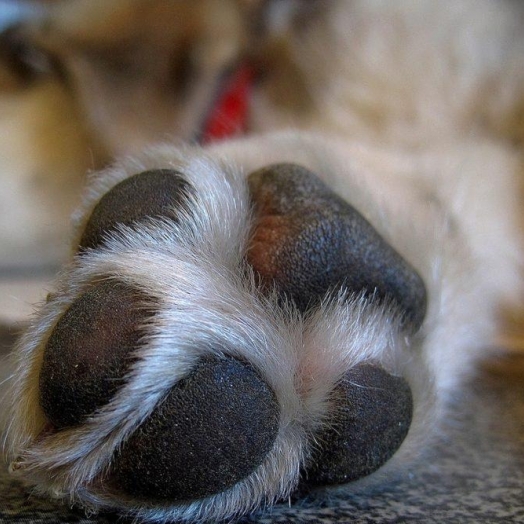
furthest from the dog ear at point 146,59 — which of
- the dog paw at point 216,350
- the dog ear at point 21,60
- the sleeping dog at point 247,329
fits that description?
the dog paw at point 216,350

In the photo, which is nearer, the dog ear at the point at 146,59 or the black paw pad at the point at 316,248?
the black paw pad at the point at 316,248

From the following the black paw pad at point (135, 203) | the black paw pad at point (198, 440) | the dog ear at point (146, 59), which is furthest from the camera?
the dog ear at point (146, 59)

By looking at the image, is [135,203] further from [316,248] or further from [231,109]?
[231,109]

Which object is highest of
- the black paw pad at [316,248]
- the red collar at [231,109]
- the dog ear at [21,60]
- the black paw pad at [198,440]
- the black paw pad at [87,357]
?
the dog ear at [21,60]

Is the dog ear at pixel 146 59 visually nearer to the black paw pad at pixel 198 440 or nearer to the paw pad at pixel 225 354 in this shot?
the paw pad at pixel 225 354

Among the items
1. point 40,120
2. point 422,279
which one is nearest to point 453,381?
point 422,279

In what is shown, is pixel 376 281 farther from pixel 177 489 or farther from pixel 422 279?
pixel 177 489

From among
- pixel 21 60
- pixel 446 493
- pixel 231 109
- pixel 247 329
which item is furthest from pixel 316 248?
pixel 21 60
